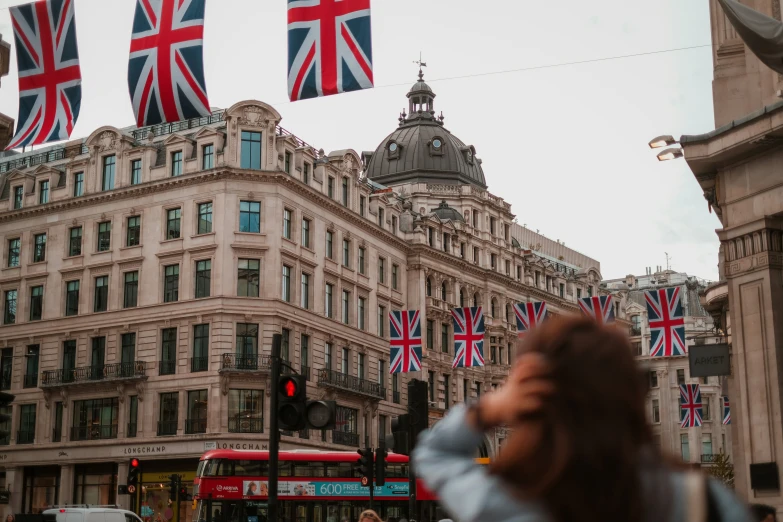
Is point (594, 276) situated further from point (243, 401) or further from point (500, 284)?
point (243, 401)

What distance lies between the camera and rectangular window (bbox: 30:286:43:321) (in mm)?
60625

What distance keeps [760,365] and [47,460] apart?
45143mm

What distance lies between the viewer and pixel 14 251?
206 feet

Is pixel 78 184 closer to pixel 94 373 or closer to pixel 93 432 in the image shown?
pixel 94 373

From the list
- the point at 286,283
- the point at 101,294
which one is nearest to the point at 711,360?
the point at 286,283

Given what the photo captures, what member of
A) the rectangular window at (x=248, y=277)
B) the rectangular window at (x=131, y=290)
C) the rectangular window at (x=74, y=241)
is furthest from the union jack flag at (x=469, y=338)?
the rectangular window at (x=74, y=241)

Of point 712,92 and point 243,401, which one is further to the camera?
point 243,401

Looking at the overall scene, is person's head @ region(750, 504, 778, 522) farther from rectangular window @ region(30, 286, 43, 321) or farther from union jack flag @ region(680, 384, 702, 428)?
rectangular window @ region(30, 286, 43, 321)

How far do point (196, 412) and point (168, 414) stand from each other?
182cm

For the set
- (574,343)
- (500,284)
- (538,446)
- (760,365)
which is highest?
(500,284)

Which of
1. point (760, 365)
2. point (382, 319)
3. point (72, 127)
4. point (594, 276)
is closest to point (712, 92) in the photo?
point (760, 365)

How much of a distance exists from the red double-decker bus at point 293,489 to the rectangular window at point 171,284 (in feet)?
53.6

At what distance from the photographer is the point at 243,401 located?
175 ft

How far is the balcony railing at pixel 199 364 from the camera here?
53.8 m
